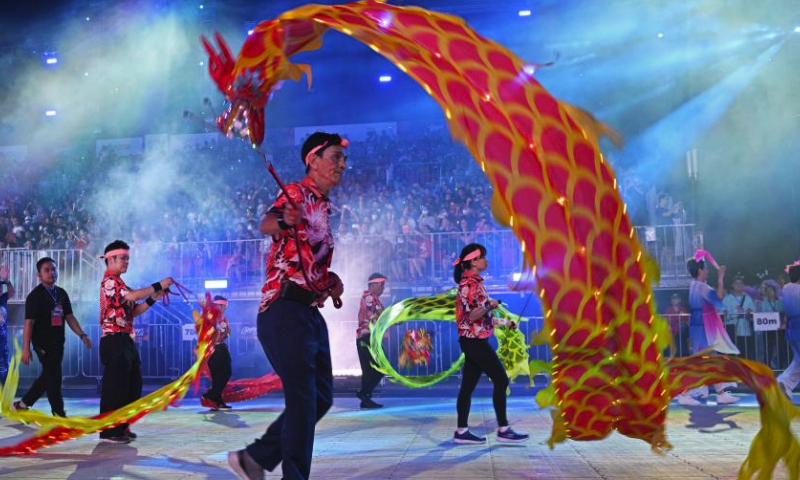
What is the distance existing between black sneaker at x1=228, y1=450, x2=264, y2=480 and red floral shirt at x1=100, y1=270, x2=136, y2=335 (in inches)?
157

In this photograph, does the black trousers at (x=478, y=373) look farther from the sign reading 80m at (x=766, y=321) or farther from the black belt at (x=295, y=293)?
the sign reading 80m at (x=766, y=321)

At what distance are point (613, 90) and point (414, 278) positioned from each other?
7.08m

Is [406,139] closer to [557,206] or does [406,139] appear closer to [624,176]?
[624,176]

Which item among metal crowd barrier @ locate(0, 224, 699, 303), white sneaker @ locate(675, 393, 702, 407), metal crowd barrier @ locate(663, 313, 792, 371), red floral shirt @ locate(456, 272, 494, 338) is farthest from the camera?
metal crowd barrier @ locate(0, 224, 699, 303)

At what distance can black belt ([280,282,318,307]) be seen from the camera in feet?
11.9

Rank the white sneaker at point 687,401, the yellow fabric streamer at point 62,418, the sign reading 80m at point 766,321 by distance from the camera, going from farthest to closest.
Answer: the sign reading 80m at point 766,321, the white sneaker at point 687,401, the yellow fabric streamer at point 62,418

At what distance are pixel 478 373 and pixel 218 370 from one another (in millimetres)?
4831

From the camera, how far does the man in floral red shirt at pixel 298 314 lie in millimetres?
3539

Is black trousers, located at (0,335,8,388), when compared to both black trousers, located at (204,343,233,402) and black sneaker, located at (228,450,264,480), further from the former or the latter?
black sneaker, located at (228,450,264,480)

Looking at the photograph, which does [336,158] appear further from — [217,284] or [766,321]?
[217,284]

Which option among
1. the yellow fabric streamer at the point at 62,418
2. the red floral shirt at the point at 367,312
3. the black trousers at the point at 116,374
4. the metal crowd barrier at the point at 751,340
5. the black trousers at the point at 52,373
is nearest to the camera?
the yellow fabric streamer at the point at 62,418

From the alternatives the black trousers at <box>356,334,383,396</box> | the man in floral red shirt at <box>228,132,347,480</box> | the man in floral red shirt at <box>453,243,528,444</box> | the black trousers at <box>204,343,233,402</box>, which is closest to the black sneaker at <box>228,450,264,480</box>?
the man in floral red shirt at <box>228,132,347,480</box>

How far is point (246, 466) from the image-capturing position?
3.88 m

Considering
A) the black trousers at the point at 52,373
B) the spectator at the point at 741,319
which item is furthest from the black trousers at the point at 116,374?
the spectator at the point at 741,319
